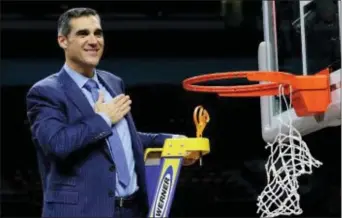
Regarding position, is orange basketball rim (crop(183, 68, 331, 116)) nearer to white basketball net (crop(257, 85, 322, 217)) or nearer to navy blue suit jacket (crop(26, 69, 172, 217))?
white basketball net (crop(257, 85, 322, 217))

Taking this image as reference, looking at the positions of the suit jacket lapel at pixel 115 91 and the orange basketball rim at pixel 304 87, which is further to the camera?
the orange basketball rim at pixel 304 87

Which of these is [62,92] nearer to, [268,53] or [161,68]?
[268,53]

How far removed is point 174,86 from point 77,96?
3126 mm

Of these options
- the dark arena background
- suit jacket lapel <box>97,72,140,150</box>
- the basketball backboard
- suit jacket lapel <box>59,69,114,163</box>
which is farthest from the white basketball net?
the dark arena background

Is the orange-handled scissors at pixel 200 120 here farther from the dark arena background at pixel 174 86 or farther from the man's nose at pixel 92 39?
the dark arena background at pixel 174 86

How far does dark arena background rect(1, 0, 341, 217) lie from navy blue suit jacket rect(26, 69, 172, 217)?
3.02 metres

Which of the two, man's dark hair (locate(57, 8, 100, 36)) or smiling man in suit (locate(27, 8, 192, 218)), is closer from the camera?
smiling man in suit (locate(27, 8, 192, 218))

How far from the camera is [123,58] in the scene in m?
4.70

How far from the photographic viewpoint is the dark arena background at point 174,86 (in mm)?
4617

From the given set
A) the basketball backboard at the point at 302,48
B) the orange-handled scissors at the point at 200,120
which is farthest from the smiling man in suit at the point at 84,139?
the basketball backboard at the point at 302,48

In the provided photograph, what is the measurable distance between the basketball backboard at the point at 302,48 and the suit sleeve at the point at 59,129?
0.53 m

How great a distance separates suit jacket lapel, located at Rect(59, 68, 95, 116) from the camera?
1570mm

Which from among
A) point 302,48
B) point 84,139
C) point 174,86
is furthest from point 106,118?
point 174,86

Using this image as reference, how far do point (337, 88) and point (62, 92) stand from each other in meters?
0.59
